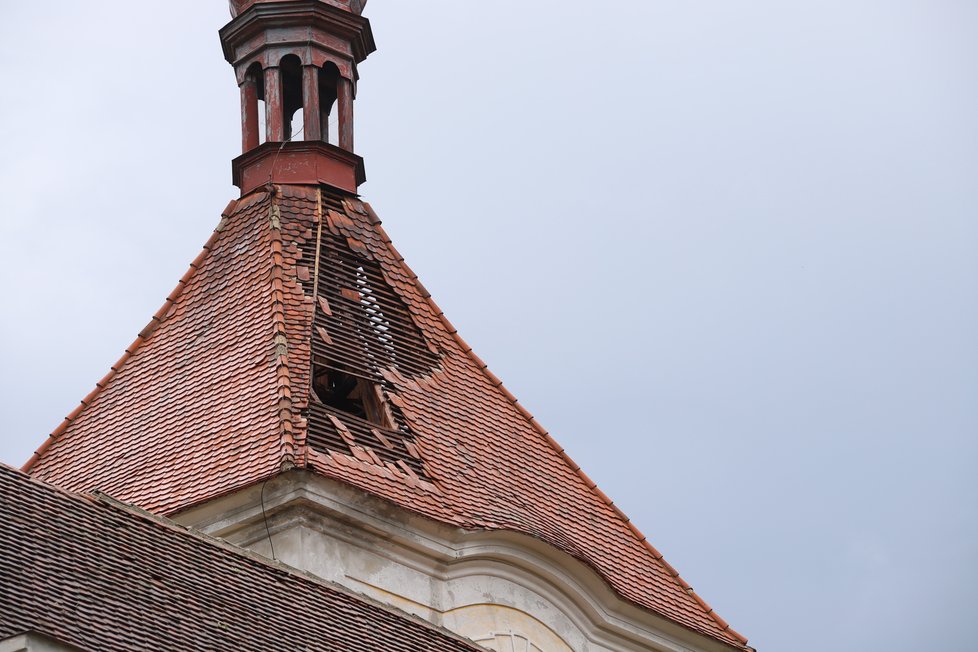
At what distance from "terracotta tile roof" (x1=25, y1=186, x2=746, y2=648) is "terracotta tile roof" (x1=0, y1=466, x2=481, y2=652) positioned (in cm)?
672

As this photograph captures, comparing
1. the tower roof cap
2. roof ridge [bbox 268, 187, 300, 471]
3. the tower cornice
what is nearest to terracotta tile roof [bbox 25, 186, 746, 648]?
roof ridge [bbox 268, 187, 300, 471]

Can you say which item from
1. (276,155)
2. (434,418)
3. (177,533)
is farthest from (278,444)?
(177,533)

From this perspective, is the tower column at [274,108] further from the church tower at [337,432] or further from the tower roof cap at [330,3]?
the tower roof cap at [330,3]

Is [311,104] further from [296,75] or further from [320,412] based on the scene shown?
[320,412]

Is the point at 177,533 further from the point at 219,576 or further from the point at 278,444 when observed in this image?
the point at 278,444

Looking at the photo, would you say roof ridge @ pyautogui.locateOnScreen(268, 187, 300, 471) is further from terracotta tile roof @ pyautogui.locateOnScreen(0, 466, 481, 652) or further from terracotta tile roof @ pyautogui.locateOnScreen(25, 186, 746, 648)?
terracotta tile roof @ pyautogui.locateOnScreen(0, 466, 481, 652)

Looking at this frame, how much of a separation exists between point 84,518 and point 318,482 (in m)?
7.30

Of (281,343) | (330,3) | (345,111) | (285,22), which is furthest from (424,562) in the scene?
(330,3)

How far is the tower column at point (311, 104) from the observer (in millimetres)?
28781

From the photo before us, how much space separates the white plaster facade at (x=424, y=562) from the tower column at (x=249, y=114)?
6381 millimetres

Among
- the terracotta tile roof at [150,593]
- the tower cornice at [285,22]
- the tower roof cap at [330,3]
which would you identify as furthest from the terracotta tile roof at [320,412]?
the terracotta tile roof at [150,593]

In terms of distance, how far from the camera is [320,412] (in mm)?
24500

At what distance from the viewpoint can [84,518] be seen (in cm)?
1590

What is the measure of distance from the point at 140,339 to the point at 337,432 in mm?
3443
